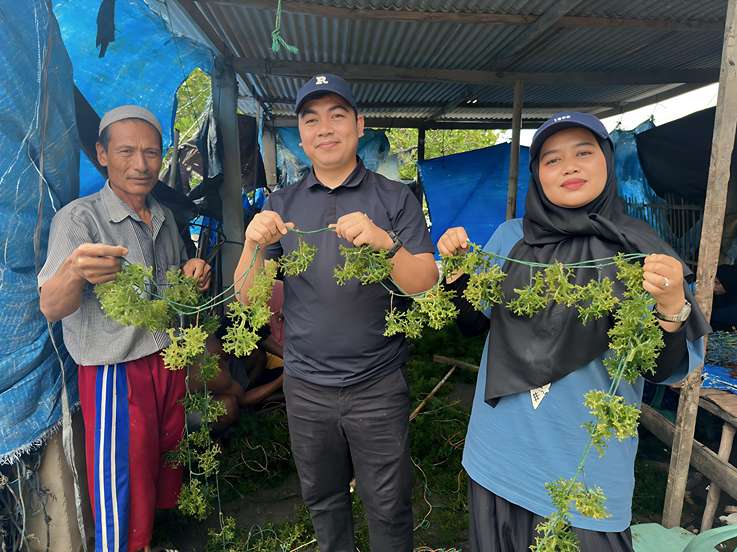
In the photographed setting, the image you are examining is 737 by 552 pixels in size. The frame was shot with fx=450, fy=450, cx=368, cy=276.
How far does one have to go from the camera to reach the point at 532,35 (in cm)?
463

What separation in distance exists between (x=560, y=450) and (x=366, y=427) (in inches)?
38.2

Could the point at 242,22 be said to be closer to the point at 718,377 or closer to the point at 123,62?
the point at 123,62

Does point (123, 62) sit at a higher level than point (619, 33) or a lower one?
lower

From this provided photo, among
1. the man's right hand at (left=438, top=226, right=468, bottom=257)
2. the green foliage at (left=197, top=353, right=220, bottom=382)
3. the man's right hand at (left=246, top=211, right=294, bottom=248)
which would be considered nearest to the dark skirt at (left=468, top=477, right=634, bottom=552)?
the man's right hand at (left=438, top=226, right=468, bottom=257)

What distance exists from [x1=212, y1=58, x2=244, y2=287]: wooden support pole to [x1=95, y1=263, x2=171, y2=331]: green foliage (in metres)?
2.65

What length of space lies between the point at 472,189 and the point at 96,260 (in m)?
8.37

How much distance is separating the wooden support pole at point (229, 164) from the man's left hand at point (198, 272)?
2008 mm

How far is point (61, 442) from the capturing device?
2709mm

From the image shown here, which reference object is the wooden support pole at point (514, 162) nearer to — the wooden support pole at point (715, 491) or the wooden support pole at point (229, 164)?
the wooden support pole at point (229, 164)

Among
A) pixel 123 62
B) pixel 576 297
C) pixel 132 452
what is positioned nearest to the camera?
pixel 576 297

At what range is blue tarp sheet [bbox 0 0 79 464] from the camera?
7.54 ft

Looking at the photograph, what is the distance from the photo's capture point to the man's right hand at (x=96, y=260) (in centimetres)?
206

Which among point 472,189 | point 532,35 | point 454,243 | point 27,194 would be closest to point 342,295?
point 454,243

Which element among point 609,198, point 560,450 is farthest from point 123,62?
point 560,450
